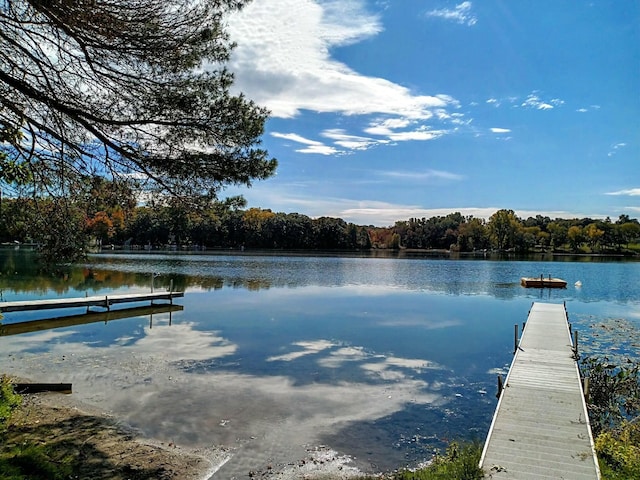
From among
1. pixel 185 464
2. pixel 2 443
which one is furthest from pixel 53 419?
pixel 185 464

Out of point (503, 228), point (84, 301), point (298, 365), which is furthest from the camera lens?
point (503, 228)

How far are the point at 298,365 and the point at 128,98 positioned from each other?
8161 mm

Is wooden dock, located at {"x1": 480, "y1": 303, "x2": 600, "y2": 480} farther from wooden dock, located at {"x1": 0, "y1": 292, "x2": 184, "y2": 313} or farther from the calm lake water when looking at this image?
wooden dock, located at {"x1": 0, "y1": 292, "x2": 184, "y2": 313}

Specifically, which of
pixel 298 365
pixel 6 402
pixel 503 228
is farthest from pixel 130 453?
pixel 503 228

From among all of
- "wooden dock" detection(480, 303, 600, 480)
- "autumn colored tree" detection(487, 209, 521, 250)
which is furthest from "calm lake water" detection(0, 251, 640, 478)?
"autumn colored tree" detection(487, 209, 521, 250)

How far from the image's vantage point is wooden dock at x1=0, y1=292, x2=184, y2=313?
1931 cm

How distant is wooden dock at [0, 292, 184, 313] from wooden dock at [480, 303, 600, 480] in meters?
18.3

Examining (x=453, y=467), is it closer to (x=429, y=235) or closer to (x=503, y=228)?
(x=503, y=228)

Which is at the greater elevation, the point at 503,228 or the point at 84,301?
the point at 503,228

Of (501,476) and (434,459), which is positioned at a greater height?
(501,476)

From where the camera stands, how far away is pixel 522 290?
111ft

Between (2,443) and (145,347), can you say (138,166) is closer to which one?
(2,443)

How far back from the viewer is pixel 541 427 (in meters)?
7.20

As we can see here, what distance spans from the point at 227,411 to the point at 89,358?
19.9 feet
